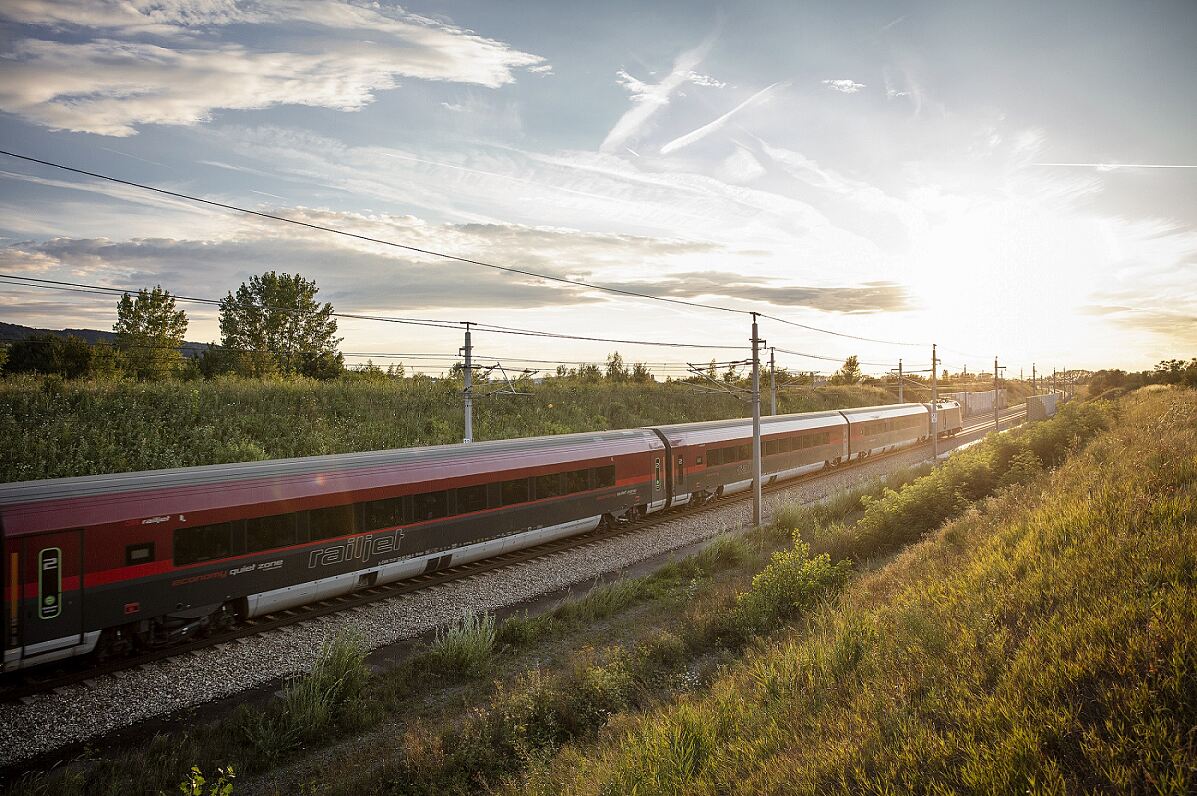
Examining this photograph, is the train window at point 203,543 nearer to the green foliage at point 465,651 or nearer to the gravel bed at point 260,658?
the gravel bed at point 260,658

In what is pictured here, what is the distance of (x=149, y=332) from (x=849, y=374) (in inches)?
3715

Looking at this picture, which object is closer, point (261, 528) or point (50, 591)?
point (50, 591)

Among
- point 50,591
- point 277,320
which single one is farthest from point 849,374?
point 50,591

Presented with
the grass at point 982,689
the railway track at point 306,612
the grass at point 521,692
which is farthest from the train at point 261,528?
the grass at point 982,689

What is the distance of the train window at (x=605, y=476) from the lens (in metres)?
19.4

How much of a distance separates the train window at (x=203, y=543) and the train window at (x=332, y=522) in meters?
1.46

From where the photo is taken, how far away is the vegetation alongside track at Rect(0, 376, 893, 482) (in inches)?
878

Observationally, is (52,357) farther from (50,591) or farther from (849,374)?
(849,374)

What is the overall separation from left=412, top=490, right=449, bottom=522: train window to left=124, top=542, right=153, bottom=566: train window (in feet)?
16.6

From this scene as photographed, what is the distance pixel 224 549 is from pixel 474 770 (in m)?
6.64

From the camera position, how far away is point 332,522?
42.8ft

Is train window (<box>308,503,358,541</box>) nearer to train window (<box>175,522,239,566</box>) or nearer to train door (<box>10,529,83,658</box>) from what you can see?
train window (<box>175,522,239,566</box>)

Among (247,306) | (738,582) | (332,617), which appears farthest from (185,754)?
(247,306)

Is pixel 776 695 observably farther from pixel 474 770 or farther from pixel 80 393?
pixel 80 393
